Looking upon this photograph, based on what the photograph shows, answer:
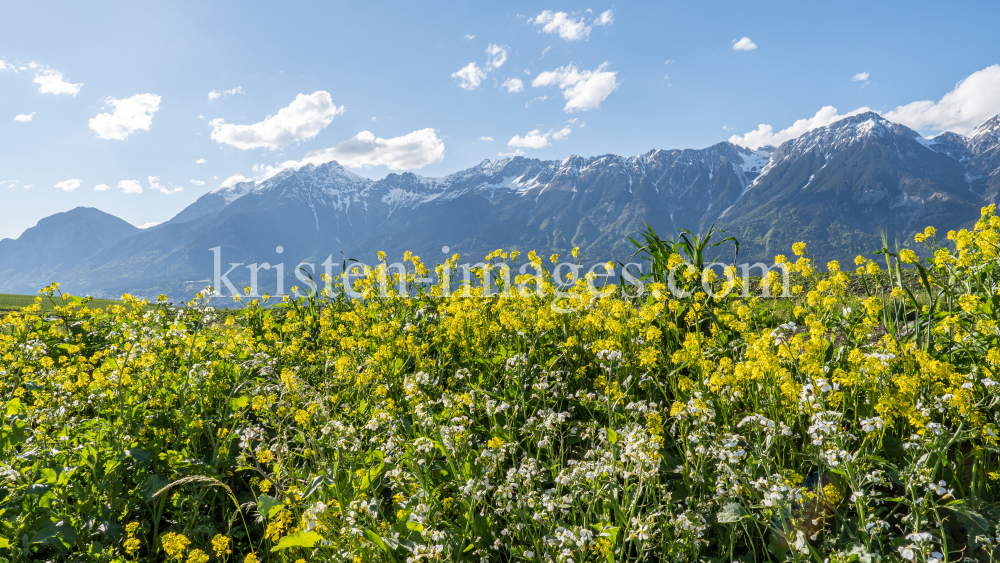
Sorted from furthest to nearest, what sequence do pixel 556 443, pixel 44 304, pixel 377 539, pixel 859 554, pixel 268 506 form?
1. pixel 44 304
2. pixel 556 443
3. pixel 268 506
4. pixel 377 539
5. pixel 859 554

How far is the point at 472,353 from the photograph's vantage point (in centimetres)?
502

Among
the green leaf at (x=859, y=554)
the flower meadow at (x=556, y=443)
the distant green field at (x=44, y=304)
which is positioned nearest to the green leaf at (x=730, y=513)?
the flower meadow at (x=556, y=443)

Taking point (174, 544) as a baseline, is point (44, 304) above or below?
above

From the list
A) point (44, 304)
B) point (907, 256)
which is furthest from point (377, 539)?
point (44, 304)

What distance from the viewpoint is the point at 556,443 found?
12.3ft

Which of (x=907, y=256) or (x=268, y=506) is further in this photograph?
(x=907, y=256)

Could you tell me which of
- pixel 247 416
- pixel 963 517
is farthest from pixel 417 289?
pixel 963 517

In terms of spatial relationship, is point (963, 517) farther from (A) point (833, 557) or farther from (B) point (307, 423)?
(B) point (307, 423)

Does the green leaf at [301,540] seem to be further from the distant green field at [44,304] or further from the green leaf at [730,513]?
the distant green field at [44,304]

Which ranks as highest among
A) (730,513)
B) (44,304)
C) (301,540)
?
(44,304)

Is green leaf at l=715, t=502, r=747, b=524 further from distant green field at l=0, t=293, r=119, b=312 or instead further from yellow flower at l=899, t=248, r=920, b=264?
distant green field at l=0, t=293, r=119, b=312

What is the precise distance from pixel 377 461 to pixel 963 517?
3.37 m

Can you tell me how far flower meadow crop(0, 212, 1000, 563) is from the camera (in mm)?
2461

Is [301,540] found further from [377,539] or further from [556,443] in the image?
[556,443]
